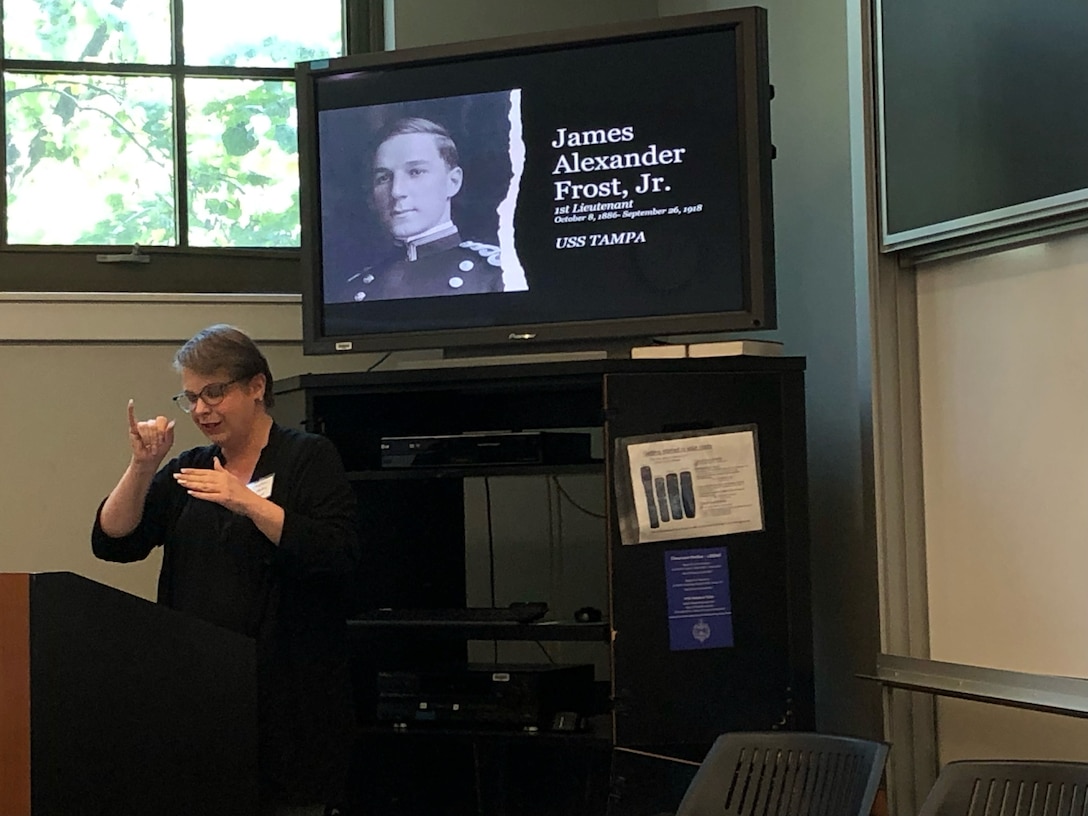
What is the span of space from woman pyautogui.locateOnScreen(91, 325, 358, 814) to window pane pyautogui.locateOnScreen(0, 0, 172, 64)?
55.9 inches

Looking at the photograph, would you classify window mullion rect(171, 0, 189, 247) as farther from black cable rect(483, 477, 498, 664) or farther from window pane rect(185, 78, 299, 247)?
black cable rect(483, 477, 498, 664)

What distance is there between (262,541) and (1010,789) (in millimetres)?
1286

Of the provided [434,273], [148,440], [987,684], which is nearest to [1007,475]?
[987,684]

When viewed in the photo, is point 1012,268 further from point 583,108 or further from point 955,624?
point 583,108

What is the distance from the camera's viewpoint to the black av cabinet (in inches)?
109

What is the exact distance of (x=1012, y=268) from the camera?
2.69m

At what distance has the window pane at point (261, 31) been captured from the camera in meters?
3.75

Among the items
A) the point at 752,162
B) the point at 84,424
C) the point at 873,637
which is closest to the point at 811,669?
the point at 873,637

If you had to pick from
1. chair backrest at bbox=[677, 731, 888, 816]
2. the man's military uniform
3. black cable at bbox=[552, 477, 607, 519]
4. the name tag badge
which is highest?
the man's military uniform

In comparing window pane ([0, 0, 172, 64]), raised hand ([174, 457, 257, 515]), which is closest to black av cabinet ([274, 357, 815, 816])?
raised hand ([174, 457, 257, 515])

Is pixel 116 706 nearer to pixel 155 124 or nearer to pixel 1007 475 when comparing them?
pixel 1007 475

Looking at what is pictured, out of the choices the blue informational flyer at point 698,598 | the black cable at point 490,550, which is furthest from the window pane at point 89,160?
the blue informational flyer at point 698,598

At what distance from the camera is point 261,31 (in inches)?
150

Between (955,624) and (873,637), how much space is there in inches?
8.4
